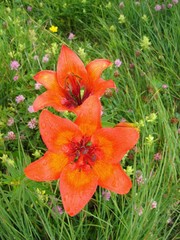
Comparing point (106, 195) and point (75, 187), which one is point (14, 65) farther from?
point (75, 187)

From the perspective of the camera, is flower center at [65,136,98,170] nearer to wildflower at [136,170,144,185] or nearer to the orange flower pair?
the orange flower pair

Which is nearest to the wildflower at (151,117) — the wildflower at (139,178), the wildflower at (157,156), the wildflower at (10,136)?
the wildflower at (157,156)

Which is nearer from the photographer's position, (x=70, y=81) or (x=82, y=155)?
(x=82, y=155)

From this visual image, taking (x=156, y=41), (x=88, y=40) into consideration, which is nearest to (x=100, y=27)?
(x=88, y=40)

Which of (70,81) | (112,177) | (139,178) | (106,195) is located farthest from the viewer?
(139,178)

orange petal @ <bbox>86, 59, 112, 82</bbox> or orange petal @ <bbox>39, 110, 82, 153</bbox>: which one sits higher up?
orange petal @ <bbox>86, 59, 112, 82</bbox>

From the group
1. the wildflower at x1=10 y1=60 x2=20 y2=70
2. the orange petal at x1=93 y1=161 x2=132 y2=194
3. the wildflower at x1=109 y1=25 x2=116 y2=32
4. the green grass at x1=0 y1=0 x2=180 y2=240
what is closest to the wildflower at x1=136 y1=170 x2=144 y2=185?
the green grass at x1=0 y1=0 x2=180 y2=240

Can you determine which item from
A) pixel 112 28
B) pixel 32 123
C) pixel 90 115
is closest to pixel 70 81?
pixel 90 115
